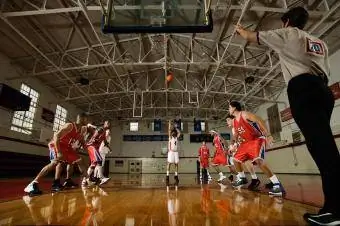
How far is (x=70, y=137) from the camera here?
5.05 m

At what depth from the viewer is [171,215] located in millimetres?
1992

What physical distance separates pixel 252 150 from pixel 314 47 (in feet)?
8.67

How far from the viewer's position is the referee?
154 centimetres

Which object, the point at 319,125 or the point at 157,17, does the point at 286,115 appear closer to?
the point at 157,17

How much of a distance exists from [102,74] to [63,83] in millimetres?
2900

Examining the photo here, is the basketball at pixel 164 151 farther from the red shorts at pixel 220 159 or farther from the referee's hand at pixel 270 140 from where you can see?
the referee's hand at pixel 270 140

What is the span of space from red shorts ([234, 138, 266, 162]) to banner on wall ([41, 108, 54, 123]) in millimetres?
13507

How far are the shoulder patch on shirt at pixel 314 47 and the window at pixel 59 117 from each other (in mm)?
16807

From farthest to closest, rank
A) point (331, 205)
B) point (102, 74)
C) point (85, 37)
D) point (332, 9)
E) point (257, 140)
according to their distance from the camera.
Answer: point (102, 74) < point (85, 37) < point (332, 9) < point (257, 140) < point (331, 205)

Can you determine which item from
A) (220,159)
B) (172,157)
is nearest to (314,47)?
(172,157)

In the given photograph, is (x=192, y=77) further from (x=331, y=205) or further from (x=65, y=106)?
(x=331, y=205)

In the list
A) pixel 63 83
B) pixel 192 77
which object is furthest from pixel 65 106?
pixel 192 77

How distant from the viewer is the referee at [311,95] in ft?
5.06

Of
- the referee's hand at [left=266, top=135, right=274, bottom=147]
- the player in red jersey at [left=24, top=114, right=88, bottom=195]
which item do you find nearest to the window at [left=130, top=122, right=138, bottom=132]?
the player in red jersey at [left=24, top=114, right=88, bottom=195]
